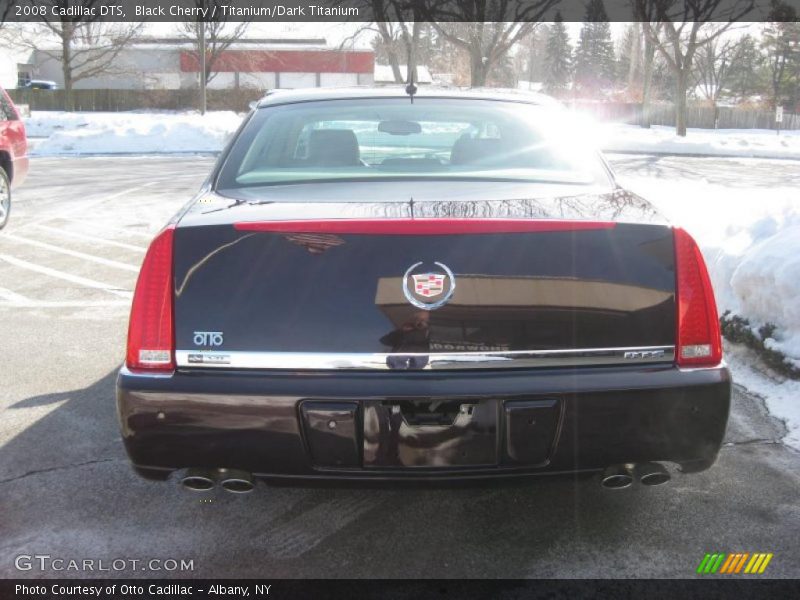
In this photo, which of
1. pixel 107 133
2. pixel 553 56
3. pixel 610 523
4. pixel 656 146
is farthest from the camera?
pixel 553 56

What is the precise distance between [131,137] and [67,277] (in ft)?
69.5

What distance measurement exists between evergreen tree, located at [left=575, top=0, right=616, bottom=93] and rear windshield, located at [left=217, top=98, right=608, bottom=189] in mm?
88471

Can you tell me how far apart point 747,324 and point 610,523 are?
2.49m

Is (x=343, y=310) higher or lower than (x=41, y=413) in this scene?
higher

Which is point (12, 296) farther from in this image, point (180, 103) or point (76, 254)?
point (180, 103)

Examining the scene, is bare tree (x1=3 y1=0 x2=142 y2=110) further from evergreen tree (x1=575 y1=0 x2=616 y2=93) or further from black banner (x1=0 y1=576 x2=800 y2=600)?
evergreen tree (x1=575 y1=0 x2=616 y2=93)

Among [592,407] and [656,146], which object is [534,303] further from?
[656,146]

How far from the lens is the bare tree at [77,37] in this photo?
40375 mm

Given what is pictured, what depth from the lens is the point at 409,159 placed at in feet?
11.1

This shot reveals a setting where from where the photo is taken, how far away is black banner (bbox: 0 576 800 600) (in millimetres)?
2418

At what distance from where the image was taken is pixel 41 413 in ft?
12.9

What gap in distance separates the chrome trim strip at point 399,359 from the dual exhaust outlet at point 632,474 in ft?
1.17

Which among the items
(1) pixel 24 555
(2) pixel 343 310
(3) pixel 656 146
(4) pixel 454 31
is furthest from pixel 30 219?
(4) pixel 454 31

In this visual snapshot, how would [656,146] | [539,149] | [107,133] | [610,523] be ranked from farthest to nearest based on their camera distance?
1. [656,146]
2. [107,133]
3. [539,149]
4. [610,523]
